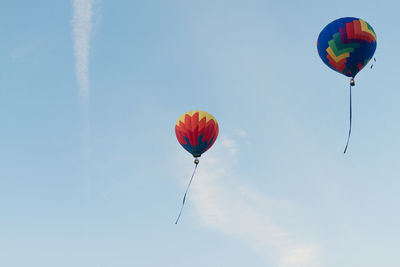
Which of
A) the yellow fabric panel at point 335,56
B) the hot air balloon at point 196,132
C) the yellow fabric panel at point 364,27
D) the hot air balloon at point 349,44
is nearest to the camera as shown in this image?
the hot air balloon at point 349,44

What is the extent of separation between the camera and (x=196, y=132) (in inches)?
1166

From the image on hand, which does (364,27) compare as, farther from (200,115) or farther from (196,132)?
(196,132)

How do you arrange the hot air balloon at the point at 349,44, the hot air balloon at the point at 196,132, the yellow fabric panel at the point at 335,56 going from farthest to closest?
the hot air balloon at the point at 196,132 → the yellow fabric panel at the point at 335,56 → the hot air balloon at the point at 349,44

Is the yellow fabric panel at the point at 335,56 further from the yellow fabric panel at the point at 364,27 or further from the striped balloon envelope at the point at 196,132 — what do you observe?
the striped balloon envelope at the point at 196,132

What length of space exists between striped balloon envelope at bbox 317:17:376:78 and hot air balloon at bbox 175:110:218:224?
11363 mm

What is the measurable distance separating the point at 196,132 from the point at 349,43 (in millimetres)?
13807

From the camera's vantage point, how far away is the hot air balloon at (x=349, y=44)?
2462 cm

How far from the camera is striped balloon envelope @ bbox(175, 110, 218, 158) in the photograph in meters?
29.6

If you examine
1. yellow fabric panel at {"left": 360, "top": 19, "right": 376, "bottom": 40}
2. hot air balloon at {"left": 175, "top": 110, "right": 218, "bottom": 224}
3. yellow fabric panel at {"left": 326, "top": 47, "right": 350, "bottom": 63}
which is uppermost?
yellow fabric panel at {"left": 360, "top": 19, "right": 376, "bottom": 40}

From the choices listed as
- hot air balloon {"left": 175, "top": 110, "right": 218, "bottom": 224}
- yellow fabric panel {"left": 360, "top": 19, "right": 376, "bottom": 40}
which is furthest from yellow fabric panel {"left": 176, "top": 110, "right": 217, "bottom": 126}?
yellow fabric panel {"left": 360, "top": 19, "right": 376, "bottom": 40}

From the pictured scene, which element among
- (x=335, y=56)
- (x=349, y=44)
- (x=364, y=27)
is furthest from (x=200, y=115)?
(x=364, y=27)

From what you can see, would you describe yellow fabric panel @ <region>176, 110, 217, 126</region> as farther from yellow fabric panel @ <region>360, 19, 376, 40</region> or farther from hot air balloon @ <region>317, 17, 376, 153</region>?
yellow fabric panel @ <region>360, 19, 376, 40</region>

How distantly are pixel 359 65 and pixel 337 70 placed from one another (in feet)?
5.21

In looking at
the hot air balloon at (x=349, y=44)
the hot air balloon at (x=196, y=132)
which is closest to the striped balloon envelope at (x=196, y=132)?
the hot air balloon at (x=196, y=132)
